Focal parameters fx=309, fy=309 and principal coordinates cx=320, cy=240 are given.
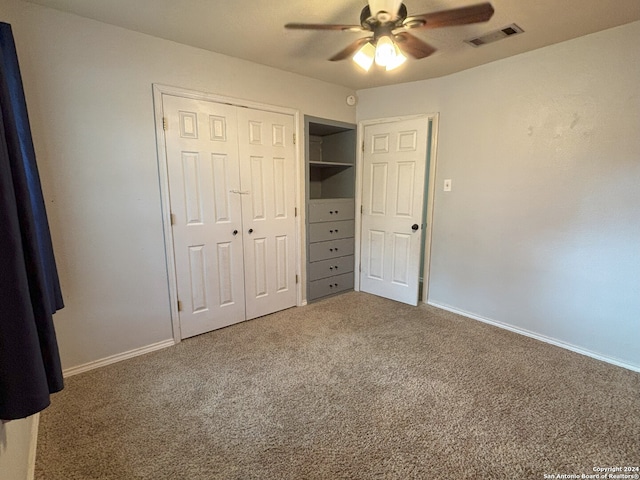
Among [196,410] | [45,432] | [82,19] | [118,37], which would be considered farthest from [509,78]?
[45,432]

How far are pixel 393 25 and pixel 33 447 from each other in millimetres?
2780

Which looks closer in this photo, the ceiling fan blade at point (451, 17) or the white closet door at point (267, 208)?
the ceiling fan blade at point (451, 17)

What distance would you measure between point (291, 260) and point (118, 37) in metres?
2.25

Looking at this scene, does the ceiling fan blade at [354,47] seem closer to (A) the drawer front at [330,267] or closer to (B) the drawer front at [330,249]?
(B) the drawer front at [330,249]

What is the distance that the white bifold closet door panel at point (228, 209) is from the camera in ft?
8.14

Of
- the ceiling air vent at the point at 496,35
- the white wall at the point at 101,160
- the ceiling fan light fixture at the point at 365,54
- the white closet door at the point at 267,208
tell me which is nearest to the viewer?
the ceiling fan light fixture at the point at 365,54

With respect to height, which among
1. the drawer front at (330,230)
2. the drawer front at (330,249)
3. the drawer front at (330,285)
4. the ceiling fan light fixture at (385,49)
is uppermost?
the ceiling fan light fixture at (385,49)

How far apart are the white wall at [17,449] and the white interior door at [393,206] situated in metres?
3.05

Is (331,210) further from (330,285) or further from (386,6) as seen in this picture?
(386,6)

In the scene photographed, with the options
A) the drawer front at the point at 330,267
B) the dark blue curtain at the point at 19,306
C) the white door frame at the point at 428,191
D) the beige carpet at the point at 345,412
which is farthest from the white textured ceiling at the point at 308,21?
the beige carpet at the point at 345,412

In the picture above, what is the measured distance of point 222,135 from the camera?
2.63 metres

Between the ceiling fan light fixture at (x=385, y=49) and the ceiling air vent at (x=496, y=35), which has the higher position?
the ceiling air vent at (x=496, y=35)

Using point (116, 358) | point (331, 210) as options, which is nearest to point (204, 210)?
point (116, 358)

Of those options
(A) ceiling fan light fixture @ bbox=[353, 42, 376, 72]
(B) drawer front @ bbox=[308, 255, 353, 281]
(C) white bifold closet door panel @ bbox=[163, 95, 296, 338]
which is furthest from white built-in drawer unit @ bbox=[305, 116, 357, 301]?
(A) ceiling fan light fixture @ bbox=[353, 42, 376, 72]
